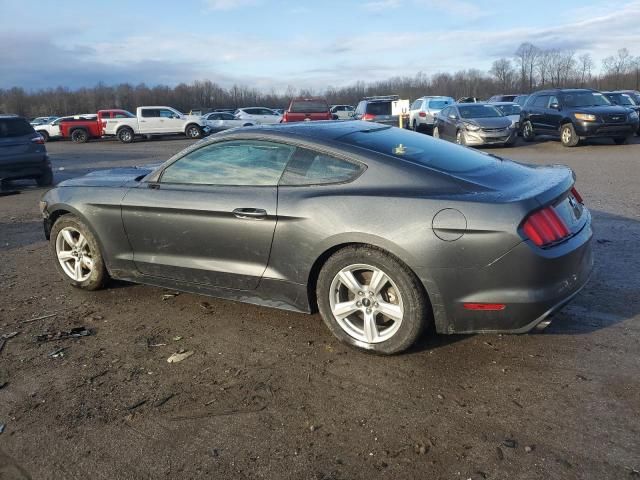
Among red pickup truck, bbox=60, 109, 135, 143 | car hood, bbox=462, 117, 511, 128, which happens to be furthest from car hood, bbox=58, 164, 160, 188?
red pickup truck, bbox=60, 109, 135, 143

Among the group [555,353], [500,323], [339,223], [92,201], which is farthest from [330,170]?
[92,201]

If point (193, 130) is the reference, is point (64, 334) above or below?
below

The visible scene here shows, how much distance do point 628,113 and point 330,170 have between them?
1673 cm

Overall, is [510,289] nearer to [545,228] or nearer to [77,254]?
[545,228]

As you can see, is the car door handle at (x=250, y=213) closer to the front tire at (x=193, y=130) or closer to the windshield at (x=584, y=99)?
the windshield at (x=584, y=99)

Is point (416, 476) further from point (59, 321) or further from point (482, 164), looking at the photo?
point (59, 321)

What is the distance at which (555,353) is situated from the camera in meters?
3.46

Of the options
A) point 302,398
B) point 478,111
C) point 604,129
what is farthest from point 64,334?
point 604,129

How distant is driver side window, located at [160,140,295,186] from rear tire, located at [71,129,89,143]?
34.1 m

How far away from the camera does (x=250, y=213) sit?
3.79 metres

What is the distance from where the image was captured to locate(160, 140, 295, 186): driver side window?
12.8 feet

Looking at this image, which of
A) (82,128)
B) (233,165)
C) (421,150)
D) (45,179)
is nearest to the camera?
(421,150)

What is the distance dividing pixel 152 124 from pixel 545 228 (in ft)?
104

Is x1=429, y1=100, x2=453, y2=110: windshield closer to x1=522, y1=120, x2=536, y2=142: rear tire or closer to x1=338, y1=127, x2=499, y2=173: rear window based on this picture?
x1=522, y1=120, x2=536, y2=142: rear tire
